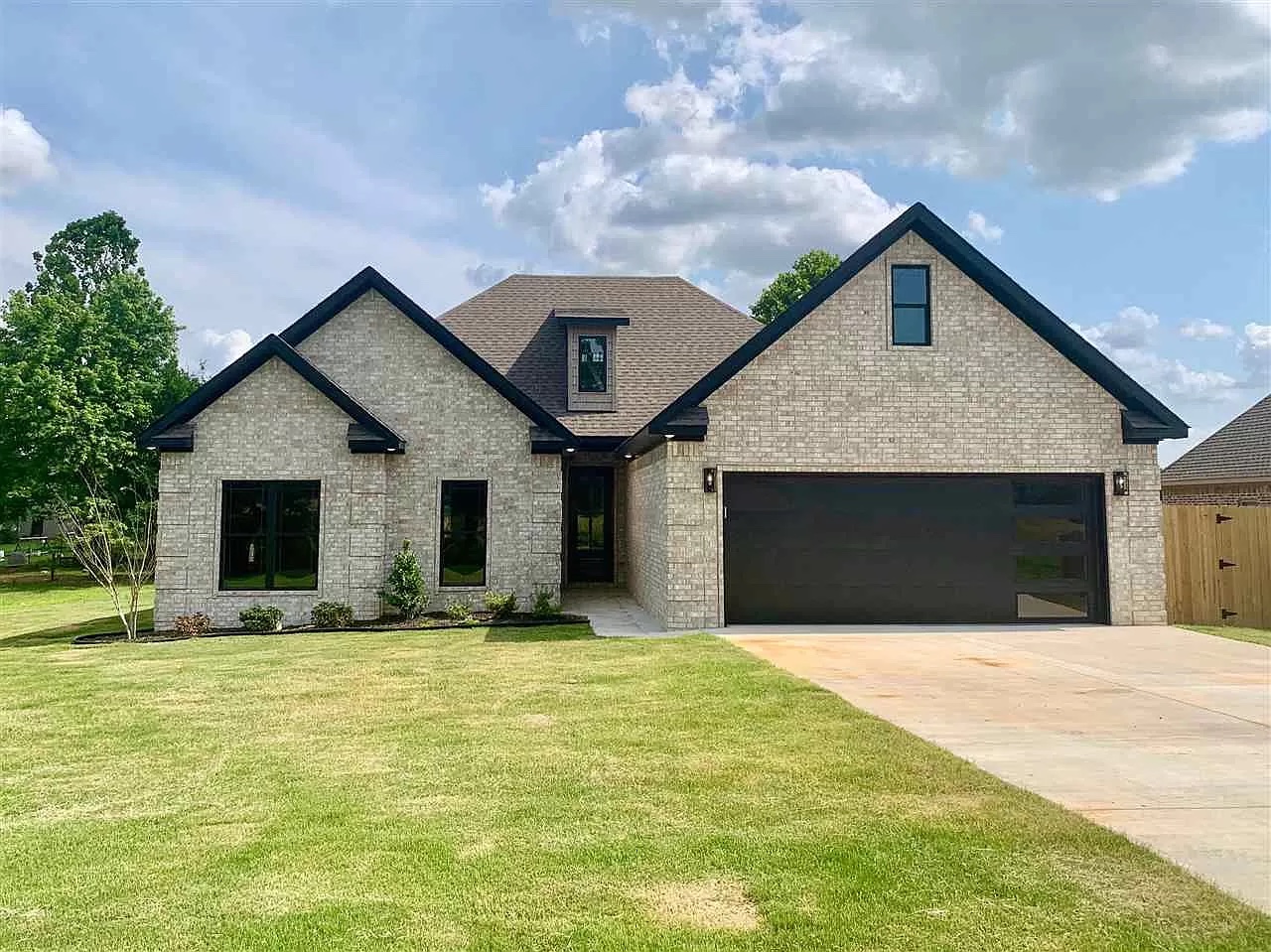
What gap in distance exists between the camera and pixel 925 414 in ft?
45.4

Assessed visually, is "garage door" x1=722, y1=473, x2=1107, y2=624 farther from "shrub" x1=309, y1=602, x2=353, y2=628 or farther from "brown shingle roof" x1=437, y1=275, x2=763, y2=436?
"shrub" x1=309, y1=602, x2=353, y2=628

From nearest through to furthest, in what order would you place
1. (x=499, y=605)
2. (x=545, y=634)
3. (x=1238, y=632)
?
1. (x=545, y=634)
2. (x=1238, y=632)
3. (x=499, y=605)

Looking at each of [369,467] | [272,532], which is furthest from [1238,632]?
[272,532]

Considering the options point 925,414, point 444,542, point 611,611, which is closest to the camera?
point 925,414

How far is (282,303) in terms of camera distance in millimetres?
20156

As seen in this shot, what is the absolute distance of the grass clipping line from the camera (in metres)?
3.54

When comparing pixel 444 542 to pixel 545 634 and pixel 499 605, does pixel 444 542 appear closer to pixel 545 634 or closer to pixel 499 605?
pixel 499 605

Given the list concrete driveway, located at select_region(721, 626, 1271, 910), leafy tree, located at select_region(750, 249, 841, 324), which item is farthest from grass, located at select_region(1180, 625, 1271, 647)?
leafy tree, located at select_region(750, 249, 841, 324)

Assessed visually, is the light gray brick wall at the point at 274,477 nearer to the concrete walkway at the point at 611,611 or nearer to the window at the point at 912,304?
the concrete walkway at the point at 611,611

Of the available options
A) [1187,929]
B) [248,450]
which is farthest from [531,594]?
[1187,929]

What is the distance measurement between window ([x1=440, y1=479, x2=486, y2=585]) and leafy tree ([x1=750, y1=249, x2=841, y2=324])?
2472 cm

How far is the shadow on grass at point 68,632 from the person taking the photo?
528 inches

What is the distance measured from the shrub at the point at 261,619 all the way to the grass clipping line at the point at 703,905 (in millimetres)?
12272

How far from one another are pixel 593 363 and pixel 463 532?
609cm
